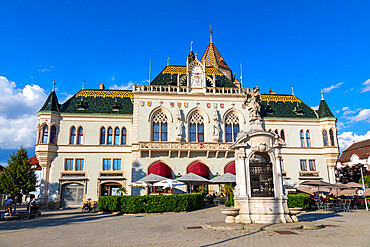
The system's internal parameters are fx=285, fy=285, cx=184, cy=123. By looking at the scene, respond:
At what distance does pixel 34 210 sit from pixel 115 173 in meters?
12.0

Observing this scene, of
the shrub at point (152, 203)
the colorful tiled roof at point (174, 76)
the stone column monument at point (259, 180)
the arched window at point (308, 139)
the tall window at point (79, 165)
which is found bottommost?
the shrub at point (152, 203)

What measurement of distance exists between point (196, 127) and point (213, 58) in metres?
17.6

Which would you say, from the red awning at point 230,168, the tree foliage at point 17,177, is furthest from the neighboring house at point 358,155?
the tree foliage at point 17,177

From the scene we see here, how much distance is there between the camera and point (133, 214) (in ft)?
76.8

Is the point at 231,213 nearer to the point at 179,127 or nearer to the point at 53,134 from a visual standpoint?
the point at 179,127

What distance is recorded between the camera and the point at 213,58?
1919 inches

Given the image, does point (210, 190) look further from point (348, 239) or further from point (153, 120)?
point (348, 239)

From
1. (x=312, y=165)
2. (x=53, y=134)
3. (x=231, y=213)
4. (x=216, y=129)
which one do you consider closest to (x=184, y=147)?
(x=216, y=129)

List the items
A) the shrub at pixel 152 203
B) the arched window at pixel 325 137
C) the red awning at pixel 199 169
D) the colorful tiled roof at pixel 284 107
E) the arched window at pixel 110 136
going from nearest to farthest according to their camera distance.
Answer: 1. the shrub at pixel 152 203
2. the red awning at pixel 199 169
3. the arched window at pixel 110 136
4. the arched window at pixel 325 137
5. the colorful tiled roof at pixel 284 107

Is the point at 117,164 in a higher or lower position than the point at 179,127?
lower

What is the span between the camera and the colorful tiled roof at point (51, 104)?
35.4 meters

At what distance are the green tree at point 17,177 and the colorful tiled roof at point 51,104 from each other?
679cm

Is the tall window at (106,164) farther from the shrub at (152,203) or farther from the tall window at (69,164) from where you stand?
the shrub at (152,203)

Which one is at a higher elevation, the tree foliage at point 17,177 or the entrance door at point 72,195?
the tree foliage at point 17,177
